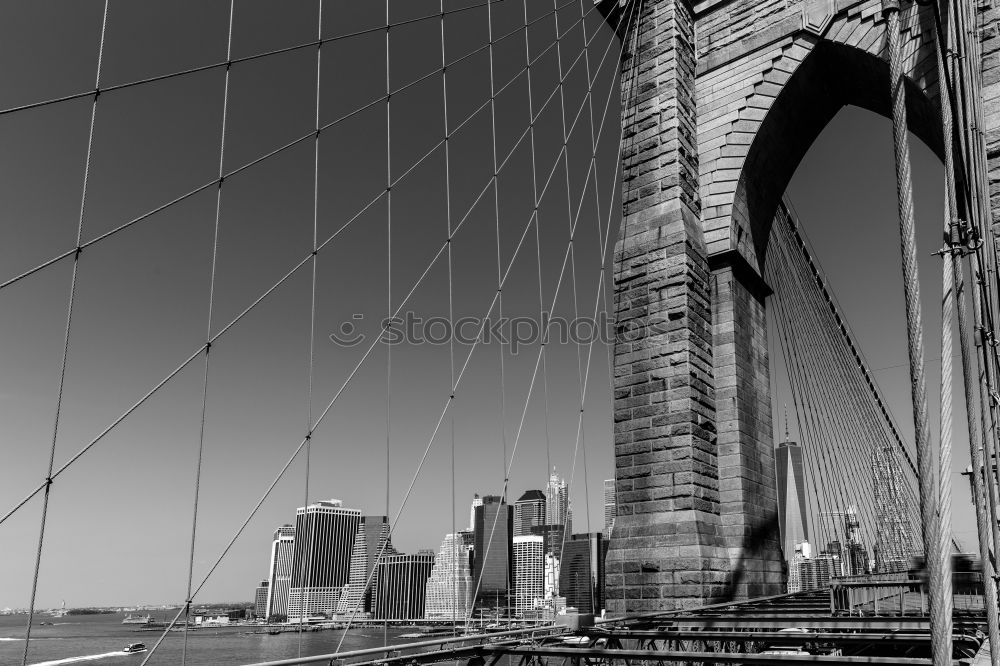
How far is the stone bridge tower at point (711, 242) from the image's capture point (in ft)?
30.9

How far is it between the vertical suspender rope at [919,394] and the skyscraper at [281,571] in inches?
4968

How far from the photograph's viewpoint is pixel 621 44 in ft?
40.0

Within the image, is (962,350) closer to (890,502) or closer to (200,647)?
(890,502)

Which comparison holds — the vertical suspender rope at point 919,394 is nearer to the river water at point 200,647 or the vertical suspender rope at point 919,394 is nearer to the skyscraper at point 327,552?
the river water at point 200,647

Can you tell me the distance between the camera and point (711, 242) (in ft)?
36.2

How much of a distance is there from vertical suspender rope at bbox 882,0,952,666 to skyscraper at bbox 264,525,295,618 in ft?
414

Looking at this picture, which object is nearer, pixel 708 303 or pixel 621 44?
pixel 708 303

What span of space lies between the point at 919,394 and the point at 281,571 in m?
147

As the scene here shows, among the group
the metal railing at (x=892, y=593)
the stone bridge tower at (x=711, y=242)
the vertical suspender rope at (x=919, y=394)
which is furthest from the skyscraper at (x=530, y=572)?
the vertical suspender rope at (x=919, y=394)

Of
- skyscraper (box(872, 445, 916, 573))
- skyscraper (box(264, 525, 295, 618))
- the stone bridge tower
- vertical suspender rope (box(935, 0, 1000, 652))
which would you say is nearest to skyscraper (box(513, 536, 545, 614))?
skyscraper (box(264, 525, 295, 618))

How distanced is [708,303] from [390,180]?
510 cm

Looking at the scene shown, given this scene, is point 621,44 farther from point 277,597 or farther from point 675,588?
point 277,597

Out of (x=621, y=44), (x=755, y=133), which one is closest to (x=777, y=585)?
(x=755, y=133)

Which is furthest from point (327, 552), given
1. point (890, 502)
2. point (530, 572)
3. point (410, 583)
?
point (890, 502)
